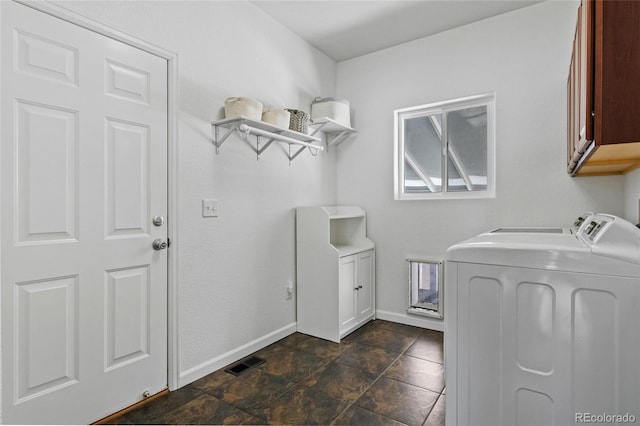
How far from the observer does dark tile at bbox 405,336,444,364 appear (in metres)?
2.44

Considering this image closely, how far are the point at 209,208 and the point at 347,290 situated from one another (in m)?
1.32

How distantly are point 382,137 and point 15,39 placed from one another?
2.61 meters

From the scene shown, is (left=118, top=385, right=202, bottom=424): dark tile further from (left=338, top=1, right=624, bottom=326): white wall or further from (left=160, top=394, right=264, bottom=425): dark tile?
(left=338, top=1, right=624, bottom=326): white wall

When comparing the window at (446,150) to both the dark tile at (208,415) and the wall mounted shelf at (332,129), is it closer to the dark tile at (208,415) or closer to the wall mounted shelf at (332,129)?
the wall mounted shelf at (332,129)

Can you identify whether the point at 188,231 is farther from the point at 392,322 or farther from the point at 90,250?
the point at 392,322

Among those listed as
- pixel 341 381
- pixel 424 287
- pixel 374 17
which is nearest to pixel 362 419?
pixel 341 381

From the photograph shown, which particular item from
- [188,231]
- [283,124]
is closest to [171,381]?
[188,231]

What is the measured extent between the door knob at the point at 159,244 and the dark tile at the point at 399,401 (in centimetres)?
140

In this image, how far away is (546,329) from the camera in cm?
134

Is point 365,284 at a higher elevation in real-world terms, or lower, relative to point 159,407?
higher

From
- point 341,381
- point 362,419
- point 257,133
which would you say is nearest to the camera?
point 362,419

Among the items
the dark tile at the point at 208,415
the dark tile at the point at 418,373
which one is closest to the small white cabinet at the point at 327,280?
the dark tile at the point at 418,373

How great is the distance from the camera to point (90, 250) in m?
1.67

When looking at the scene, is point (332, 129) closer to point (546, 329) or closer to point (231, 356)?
point (231, 356)
